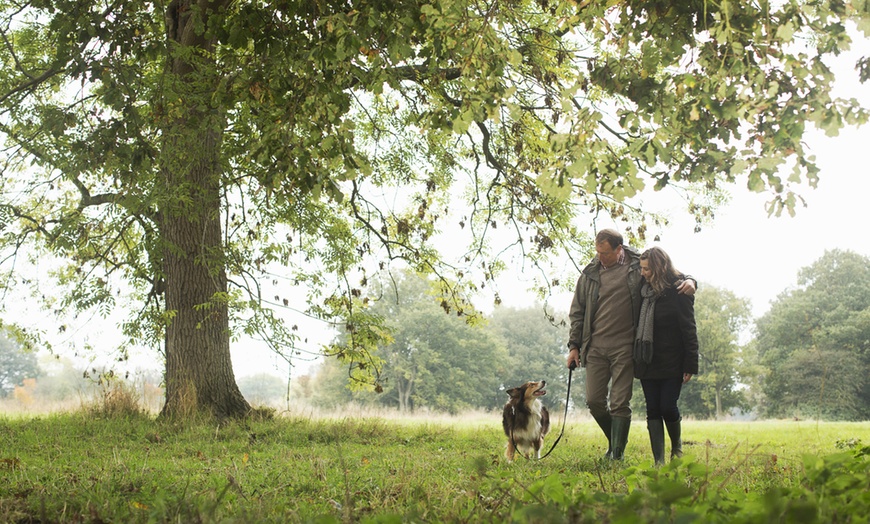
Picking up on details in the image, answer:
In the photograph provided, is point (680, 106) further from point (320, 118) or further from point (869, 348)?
point (869, 348)

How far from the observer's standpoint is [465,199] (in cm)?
1563

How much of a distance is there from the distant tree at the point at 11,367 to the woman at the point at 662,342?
98078 millimetres

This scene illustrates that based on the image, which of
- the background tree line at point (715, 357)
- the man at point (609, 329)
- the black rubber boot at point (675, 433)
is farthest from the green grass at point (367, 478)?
the background tree line at point (715, 357)

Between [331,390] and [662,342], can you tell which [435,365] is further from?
[662,342]

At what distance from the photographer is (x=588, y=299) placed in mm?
6941

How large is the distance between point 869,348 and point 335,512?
172 ft

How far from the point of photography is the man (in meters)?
6.65

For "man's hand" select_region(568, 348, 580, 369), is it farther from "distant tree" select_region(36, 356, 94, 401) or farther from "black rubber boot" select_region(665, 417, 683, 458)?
"distant tree" select_region(36, 356, 94, 401)

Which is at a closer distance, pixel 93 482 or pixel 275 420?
pixel 93 482

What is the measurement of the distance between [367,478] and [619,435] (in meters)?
2.75

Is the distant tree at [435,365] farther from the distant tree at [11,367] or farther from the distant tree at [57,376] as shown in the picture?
the distant tree at [57,376]

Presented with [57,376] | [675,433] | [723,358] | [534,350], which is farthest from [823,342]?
[57,376]

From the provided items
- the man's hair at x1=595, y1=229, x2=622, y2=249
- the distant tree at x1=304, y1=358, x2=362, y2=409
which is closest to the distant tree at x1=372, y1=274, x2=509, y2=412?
→ the distant tree at x1=304, y1=358, x2=362, y2=409

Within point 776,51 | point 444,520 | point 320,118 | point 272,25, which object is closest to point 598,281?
point 776,51
